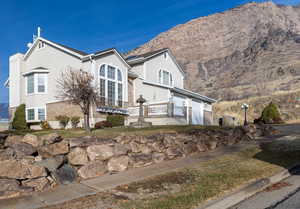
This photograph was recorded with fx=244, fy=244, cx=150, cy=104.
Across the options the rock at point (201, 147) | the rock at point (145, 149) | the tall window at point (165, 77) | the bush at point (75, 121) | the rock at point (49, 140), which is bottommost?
the rock at point (201, 147)

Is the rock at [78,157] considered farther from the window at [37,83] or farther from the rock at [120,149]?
the window at [37,83]

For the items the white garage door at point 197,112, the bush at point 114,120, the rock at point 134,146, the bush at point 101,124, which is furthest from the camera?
the white garage door at point 197,112

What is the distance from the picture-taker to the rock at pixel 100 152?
7789mm

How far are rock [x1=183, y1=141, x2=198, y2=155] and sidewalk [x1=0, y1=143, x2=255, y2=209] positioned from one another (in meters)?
0.79

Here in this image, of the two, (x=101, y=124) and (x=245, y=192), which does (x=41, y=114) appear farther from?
(x=245, y=192)

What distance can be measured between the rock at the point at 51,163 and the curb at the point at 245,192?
14.3 ft

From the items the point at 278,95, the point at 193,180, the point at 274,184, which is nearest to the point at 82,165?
the point at 193,180

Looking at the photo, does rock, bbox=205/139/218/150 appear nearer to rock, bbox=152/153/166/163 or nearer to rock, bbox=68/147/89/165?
rock, bbox=152/153/166/163

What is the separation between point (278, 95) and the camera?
47125 millimetres

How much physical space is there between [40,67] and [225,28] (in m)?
150

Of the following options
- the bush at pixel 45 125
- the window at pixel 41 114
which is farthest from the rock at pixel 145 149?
the window at pixel 41 114

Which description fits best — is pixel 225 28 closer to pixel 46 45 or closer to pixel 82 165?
pixel 46 45

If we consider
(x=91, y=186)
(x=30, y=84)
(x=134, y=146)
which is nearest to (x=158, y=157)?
(x=134, y=146)

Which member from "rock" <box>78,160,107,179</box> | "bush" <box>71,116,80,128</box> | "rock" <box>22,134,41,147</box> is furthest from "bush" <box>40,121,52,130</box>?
"rock" <box>78,160,107,179</box>
